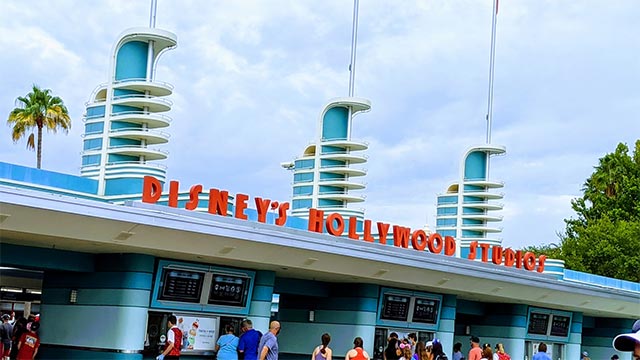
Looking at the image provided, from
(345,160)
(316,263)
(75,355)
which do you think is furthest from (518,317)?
(75,355)

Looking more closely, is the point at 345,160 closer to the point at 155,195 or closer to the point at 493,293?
the point at 493,293

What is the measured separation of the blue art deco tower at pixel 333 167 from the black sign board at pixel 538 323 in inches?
302

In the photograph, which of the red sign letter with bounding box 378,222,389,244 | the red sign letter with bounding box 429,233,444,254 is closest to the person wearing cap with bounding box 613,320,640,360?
the red sign letter with bounding box 378,222,389,244

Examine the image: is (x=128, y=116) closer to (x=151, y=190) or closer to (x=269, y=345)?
(x=151, y=190)

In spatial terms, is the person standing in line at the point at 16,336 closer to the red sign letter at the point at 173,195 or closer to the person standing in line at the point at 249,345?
the red sign letter at the point at 173,195

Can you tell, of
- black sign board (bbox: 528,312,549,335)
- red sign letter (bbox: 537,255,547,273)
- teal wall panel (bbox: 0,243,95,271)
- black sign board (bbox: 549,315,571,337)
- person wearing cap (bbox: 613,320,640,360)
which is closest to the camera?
person wearing cap (bbox: 613,320,640,360)

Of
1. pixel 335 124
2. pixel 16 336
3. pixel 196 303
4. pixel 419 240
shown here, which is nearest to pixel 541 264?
pixel 419 240

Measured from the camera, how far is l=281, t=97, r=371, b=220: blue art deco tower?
113 ft

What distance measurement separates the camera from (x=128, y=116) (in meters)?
26.4

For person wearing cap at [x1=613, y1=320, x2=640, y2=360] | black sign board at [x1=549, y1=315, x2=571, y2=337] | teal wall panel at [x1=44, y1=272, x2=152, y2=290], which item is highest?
teal wall panel at [x1=44, y1=272, x2=152, y2=290]

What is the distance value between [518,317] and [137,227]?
19.5m

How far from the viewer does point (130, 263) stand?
2230cm

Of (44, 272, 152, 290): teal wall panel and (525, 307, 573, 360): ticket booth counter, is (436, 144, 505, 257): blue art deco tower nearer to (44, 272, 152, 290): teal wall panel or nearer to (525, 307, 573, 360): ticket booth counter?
(525, 307, 573, 360): ticket booth counter

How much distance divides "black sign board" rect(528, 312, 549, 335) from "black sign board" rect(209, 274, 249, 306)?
15.1 meters
